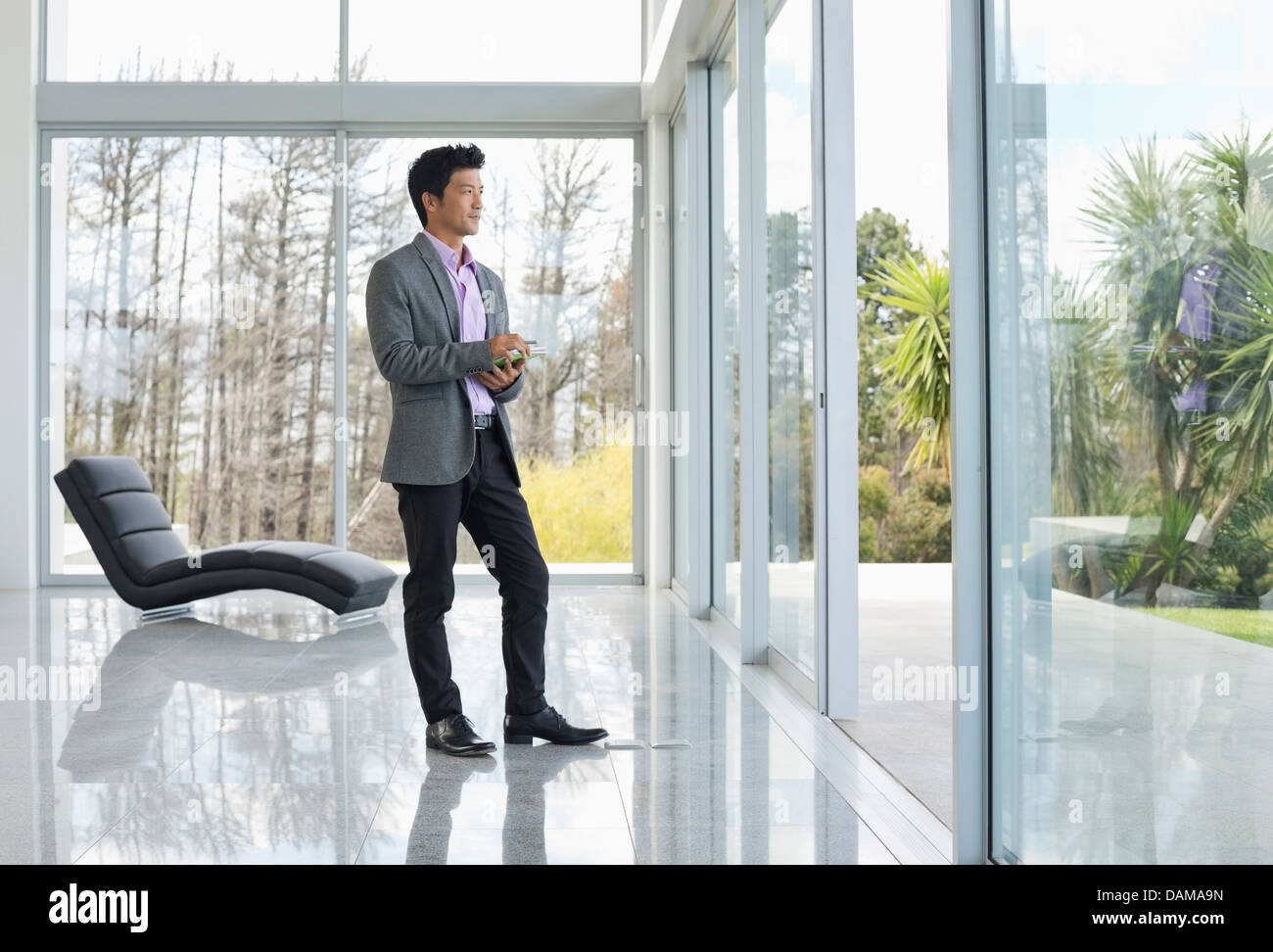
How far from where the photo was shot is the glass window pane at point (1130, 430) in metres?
1.60

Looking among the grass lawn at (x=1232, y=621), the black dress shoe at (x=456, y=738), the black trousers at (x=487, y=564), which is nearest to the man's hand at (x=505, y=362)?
the black trousers at (x=487, y=564)

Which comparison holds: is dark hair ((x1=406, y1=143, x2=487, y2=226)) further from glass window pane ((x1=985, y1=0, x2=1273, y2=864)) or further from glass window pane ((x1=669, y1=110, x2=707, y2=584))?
glass window pane ((x1=669, y1=110, x2=707, y2=584))

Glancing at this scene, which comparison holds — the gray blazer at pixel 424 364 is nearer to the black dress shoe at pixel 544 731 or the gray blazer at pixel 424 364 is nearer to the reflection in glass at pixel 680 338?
the black dress shoe at pixel 544 731

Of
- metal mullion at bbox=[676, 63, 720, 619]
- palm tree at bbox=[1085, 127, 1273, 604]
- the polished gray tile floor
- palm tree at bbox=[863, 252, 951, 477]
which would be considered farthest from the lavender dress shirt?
palm tree at bbox=[863, 252, 951, 477]

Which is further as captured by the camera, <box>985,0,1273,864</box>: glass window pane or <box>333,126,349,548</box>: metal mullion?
<box>333,126,349,548</box>: metal mullion

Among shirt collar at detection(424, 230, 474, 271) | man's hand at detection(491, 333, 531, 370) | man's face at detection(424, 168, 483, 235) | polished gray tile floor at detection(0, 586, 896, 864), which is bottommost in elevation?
polished gray tile floor at detection(0, 586, 896, 864)

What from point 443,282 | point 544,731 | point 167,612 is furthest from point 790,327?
point 167,612

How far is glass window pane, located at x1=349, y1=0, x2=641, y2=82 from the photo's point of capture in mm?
8148

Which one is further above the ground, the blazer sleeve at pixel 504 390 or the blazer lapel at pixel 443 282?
the blazer lapel at pixel 443 282

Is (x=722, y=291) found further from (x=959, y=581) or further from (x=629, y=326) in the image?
(x=959, y=581)

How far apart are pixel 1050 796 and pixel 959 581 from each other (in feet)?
1.50

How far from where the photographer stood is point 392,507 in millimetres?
8148

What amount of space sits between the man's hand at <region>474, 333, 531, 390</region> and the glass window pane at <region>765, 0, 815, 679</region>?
118 centimetres
